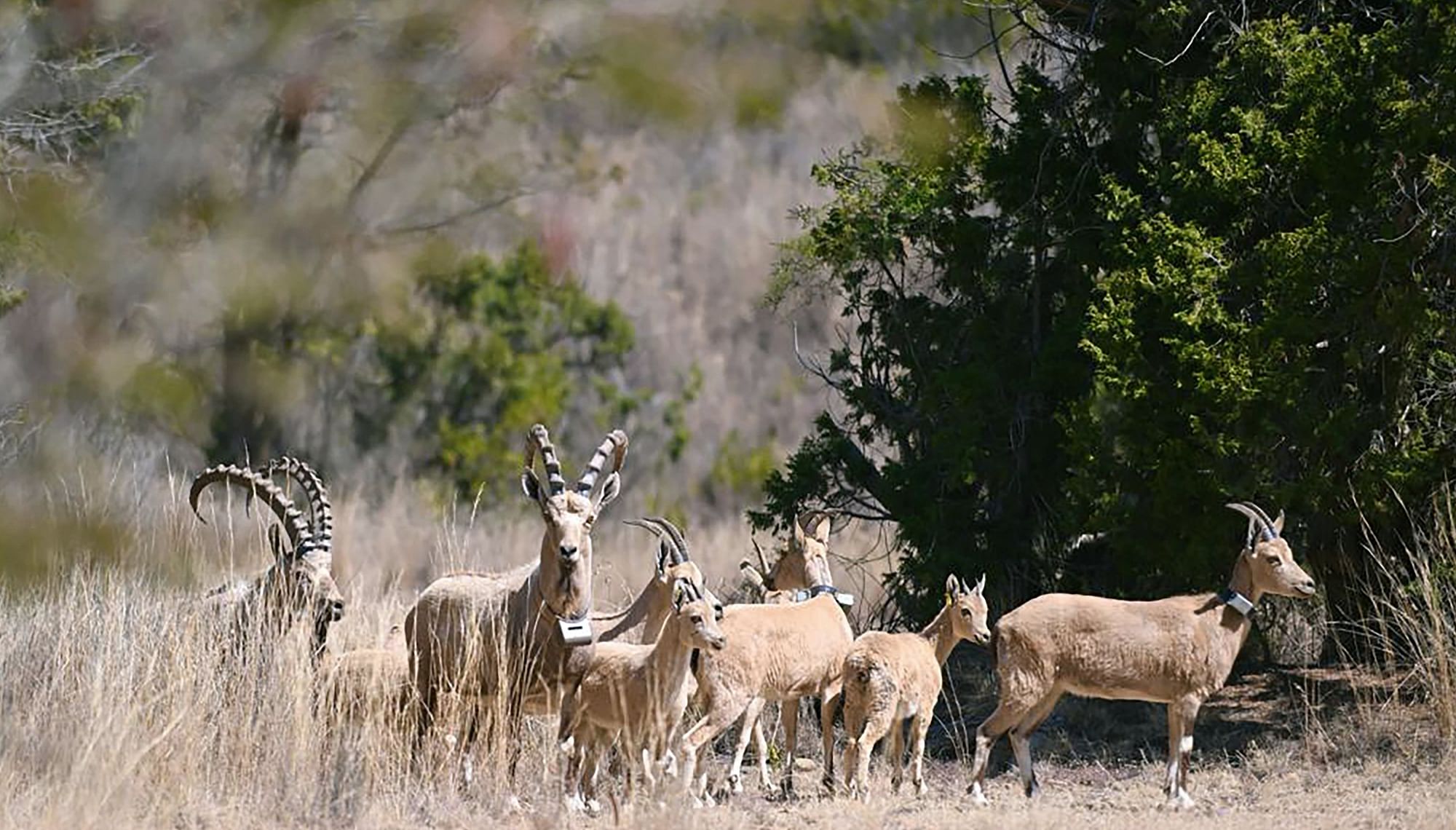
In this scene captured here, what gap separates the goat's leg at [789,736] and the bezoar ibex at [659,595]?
0.85 metres

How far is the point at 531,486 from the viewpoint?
37.2 feet

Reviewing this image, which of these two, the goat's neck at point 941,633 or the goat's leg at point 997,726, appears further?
the goat's neck at point 941,633

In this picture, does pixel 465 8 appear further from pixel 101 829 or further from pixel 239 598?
pixel 101 829

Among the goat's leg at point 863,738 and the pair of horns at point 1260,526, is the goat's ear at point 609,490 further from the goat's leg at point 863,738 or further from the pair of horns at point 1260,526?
the pair of horns at point 1260,526

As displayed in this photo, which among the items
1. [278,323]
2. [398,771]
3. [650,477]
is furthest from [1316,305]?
[650,477]

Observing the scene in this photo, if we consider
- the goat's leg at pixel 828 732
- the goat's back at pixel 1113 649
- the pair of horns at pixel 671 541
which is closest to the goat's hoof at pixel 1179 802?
the goat's back at pixel 1113 649

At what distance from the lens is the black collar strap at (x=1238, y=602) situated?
39.7 ft

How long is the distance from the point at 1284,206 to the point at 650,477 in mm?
20553

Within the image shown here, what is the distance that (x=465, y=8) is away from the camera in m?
34.5

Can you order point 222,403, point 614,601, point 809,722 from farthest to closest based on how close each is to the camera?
point 222,403
point 614,601
point 809,722

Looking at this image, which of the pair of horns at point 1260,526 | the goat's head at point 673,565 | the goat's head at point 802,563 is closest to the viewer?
the goat's head at point 673,565

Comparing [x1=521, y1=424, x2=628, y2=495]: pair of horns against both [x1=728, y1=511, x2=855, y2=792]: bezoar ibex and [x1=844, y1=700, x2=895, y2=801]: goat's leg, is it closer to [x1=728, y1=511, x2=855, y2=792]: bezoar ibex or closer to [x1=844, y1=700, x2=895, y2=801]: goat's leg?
[x1=728, y1=511, x2=855, y2=792]: bezoar ibex

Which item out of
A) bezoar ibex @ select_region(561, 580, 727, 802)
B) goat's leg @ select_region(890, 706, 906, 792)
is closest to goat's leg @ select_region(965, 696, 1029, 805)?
goat's leg @ select_region(890, 706, 906, 792)

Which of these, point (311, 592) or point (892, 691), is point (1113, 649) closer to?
point (892, 691)
